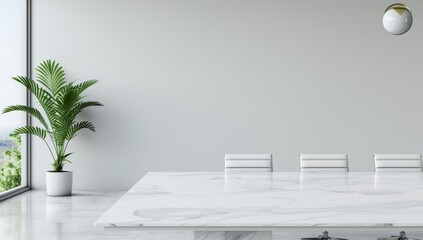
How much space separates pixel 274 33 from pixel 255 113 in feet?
3.80

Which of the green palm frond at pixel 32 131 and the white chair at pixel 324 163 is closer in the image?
the white chair at pixel 324 163

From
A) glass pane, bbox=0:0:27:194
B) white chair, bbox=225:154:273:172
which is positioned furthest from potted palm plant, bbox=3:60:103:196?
white chair, bbox=225:154:273:172

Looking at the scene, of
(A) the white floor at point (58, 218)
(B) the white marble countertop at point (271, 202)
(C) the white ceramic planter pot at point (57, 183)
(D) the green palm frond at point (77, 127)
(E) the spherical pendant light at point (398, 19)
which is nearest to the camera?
(B) the white marble countertop at point (271, 202)

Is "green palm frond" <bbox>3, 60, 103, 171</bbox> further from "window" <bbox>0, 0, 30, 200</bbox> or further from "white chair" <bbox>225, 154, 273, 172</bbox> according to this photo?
"white chair" <bbox>225, 154, 273, 172</bbox>

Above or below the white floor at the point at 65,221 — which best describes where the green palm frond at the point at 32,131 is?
above

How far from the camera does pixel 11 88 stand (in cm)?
701

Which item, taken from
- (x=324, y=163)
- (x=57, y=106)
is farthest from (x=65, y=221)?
(x=324, y=163)

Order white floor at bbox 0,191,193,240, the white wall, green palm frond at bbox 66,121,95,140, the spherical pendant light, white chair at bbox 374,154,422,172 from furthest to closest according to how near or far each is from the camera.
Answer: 1. the white wall
2. green palm frond at bbox 66,121,95,140
3. white floor at bbox 0,191,193,240
4. white chair at bbox 374,154,422,172
5. the spherical pendant light

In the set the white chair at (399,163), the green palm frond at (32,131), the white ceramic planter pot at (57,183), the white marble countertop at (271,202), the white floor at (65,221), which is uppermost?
the green palm frond at (32,131)

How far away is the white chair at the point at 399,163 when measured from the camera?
4.35 meters

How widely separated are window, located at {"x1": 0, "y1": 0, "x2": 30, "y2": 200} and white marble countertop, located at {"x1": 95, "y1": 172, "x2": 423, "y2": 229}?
3.82 meters

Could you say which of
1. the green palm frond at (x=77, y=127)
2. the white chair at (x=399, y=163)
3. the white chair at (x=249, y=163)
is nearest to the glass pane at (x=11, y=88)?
the green palm frond at (x=77, y=127)

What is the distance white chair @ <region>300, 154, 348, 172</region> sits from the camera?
4398mm

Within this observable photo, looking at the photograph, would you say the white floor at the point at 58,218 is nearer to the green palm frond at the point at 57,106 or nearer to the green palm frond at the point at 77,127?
the green palm frond at the point at 57,106
